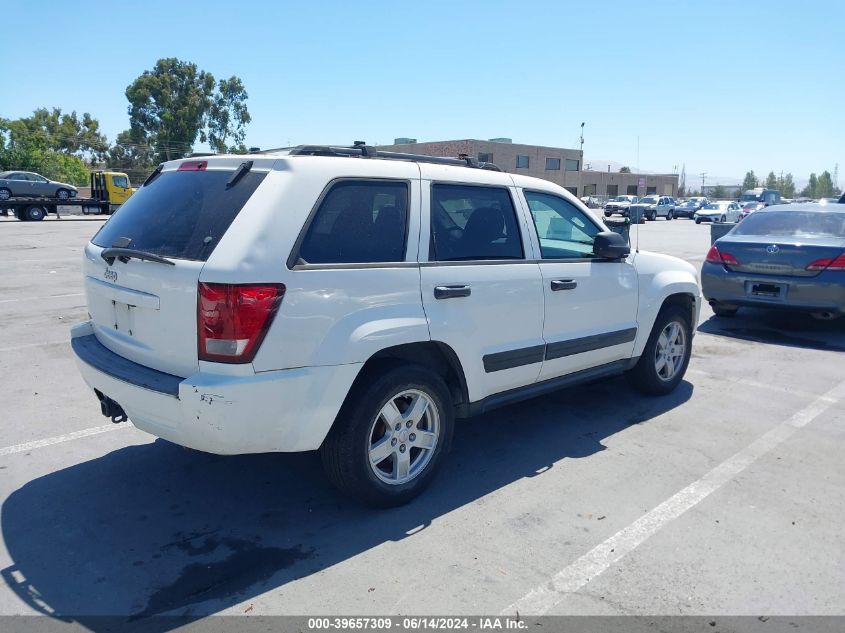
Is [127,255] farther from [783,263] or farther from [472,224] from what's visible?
[783,263]

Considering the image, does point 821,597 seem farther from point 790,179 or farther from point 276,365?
point 790,179

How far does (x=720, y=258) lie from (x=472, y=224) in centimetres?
595

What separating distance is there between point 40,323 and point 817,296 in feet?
31.6

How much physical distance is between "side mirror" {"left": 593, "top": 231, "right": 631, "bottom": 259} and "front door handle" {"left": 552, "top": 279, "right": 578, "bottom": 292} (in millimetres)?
357

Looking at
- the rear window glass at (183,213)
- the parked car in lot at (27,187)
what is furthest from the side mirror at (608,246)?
the parked car in lot at (27,187)

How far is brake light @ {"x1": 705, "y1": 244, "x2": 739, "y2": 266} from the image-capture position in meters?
8.66

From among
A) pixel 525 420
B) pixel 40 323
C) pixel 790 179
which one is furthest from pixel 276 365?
pixel 790 179

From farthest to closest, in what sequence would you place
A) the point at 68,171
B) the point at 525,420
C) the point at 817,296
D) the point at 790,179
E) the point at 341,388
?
the point at 790,179 → the point at 68,171 → the point at 817,296 → the point at 525,420 → the point at 341,388

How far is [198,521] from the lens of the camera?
3.57m

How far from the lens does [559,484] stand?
13.4 feet

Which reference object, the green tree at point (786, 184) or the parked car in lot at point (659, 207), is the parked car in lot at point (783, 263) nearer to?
the parked car in lot at point (659, 207)

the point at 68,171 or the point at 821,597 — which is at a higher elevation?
the point at 68,171

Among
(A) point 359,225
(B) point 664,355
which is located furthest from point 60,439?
(B) point 664,355

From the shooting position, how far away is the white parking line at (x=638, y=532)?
2.95m
